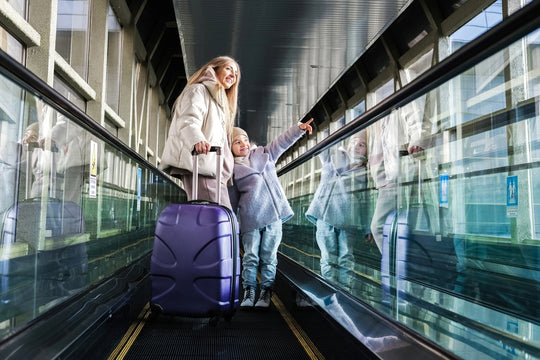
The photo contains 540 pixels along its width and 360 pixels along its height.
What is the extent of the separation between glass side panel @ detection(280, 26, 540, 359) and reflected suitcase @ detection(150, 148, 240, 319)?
76 centimetres

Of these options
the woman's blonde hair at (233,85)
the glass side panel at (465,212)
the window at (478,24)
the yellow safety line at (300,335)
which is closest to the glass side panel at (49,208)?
the woman's blonde hair at (233,85)

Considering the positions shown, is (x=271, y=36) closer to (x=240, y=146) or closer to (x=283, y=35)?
(x=283, y=35)

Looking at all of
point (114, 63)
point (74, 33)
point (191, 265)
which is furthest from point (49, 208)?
point (114, 63)

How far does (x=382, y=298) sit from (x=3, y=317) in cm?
159

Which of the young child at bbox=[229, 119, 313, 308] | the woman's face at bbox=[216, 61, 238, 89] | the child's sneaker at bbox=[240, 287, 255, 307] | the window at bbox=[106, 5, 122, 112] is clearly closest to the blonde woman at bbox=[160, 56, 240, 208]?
the woman's face at bbox=[216, 61, 238, 89]

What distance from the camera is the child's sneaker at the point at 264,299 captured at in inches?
152

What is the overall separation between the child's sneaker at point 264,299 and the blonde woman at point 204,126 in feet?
2.76

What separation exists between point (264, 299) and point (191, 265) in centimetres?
121

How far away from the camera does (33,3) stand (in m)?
5.68

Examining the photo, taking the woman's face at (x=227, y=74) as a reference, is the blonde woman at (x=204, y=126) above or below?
below

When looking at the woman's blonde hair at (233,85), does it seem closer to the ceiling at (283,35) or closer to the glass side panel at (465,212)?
the glass side panel at (465,212)

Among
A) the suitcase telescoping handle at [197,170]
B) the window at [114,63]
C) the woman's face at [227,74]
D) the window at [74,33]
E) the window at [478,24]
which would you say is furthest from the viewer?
the window at [114,63]

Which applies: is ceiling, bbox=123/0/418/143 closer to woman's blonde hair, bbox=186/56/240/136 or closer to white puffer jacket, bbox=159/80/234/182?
woman's blonde hair, bbox=186/56/240/136

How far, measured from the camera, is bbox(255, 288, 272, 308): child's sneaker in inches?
152
